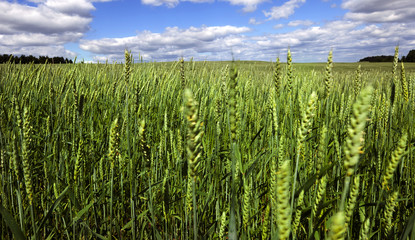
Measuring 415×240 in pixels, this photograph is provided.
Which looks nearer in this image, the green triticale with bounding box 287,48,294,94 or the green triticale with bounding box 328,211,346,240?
the green triticale with bounding box 328,211,346,240

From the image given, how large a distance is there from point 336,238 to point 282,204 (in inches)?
4.3

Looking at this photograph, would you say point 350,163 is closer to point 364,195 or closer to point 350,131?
point 350,131

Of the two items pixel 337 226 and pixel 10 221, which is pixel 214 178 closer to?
pixel 10 221

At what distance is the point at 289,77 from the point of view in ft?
5.77

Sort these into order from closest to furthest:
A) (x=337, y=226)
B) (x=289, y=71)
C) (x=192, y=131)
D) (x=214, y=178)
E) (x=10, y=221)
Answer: (x=337, y=226) < (x=192, y=131) < (x=10, y=221) < (x=289, y=71) < (x=214, y=178)

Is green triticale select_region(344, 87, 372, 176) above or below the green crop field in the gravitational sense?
above

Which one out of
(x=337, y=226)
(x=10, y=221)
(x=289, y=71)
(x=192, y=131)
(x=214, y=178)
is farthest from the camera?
(x=214, y=178)

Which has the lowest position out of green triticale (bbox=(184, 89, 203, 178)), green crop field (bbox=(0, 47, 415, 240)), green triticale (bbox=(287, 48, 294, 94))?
green crop field (bbox=(0, 47, 415, 240))

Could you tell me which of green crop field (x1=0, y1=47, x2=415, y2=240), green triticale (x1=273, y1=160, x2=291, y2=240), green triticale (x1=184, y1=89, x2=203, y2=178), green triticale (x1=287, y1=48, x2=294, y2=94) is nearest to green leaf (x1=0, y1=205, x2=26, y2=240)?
green crop field (x1=0, y1=47, x2=415, y2=240)

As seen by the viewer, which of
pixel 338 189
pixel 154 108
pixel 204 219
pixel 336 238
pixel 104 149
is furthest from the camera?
pixel 154 108

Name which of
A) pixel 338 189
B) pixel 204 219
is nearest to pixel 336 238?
pixel 204 219

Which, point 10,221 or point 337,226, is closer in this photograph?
point 337,226

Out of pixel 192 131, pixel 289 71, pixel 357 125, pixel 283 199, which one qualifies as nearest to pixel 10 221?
pixel 192 131

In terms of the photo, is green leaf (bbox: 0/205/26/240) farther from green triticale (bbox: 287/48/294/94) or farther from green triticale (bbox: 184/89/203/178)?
green triticale (bbox: 287/48/294/94)
